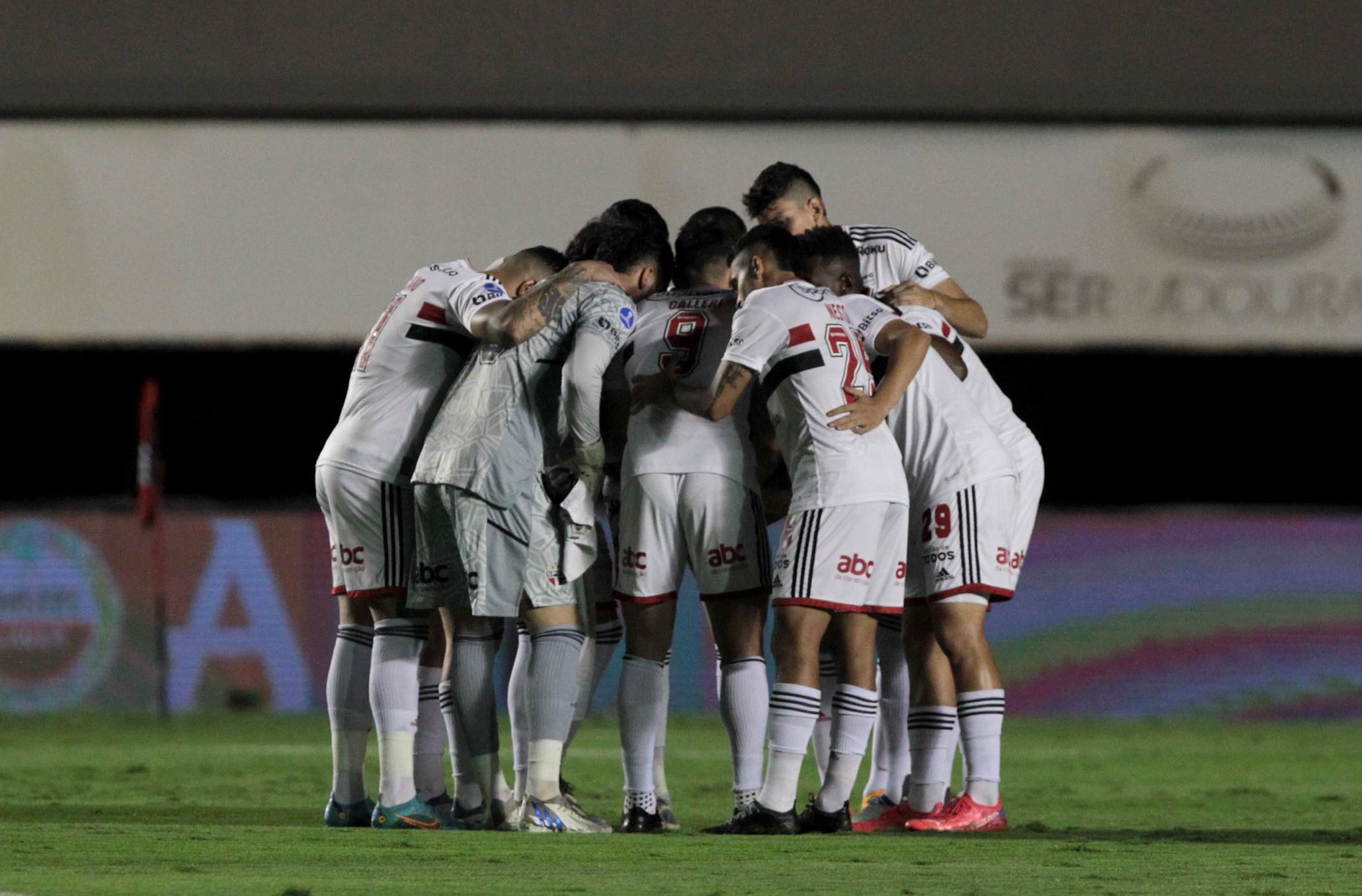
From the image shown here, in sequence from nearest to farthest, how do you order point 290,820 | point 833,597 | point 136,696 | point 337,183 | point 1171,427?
point 833,597 < point 290,820 < point 136,696 < point 337,183 < point 1171,427

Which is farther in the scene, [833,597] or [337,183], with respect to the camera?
[337,183]

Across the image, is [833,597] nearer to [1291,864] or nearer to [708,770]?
[1291,864]

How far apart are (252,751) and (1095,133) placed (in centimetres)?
918

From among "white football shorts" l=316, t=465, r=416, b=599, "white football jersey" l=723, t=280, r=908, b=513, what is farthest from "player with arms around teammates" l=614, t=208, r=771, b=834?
"white football shorts" l=316, t=465, r=416, b=599

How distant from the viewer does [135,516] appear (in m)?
13.6

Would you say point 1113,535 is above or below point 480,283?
below

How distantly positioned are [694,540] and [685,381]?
57 cm

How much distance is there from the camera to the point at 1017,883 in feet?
15.7

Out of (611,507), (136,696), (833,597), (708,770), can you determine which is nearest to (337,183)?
(136,696)

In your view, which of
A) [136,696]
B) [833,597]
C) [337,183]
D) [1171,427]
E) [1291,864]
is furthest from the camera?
[1171,427]

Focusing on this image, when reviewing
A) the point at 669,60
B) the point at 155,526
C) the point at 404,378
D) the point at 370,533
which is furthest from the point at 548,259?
the point at 669,60

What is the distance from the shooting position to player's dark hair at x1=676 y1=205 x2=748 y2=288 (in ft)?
22.0

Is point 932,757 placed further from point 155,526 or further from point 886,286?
point 155,526

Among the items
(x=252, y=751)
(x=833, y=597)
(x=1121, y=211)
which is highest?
(x=1121, y=211)
